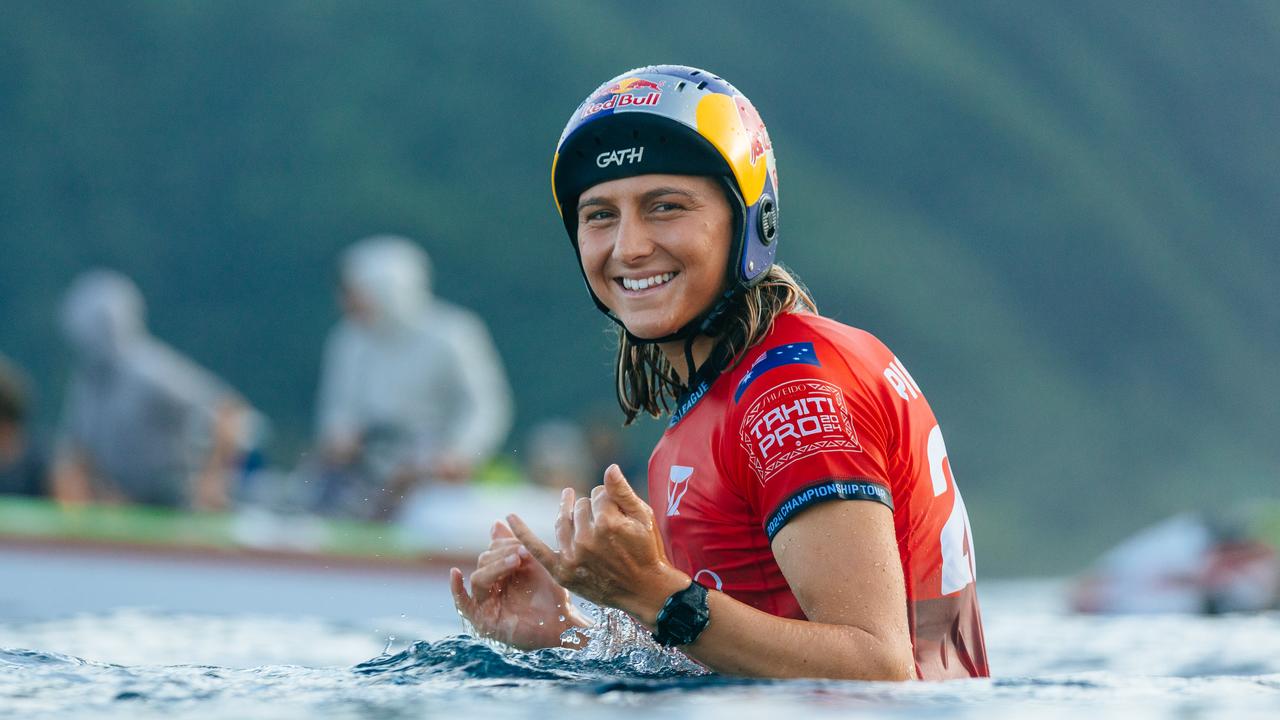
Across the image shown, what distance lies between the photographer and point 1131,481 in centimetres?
5153

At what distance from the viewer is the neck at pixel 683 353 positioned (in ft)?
14.0

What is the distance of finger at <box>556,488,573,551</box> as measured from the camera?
3.54 metres

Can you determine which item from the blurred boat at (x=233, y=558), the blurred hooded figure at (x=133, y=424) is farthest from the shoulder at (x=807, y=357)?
the blurred hooded figure at (x=133, y=424)

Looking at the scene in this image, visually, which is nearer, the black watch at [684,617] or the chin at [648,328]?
the black watch at [684,617]

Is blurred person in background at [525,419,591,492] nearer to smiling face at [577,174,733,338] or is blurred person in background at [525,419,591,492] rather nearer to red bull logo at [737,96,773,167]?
red bull logo at [737,96,773,167]

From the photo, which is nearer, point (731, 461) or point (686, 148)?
point (731, 461)

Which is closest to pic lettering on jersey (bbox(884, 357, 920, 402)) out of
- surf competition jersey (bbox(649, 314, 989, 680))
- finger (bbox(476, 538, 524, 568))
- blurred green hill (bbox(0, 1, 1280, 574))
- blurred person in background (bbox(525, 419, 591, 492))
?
surf competition jersey (bbox(649, 314, 989, 680))

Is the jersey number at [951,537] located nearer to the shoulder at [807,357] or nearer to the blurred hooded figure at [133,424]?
the shoulder at [807,357]

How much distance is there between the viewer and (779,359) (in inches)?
152

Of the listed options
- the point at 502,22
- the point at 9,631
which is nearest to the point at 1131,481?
the point at 502,22

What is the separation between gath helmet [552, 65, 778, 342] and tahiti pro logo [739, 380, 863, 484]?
0.50 meters

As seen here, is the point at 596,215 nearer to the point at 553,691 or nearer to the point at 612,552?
the point at 612,552

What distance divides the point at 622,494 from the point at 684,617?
34 cm

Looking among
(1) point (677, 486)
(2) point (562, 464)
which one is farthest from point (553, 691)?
(2) point (562, 464)
